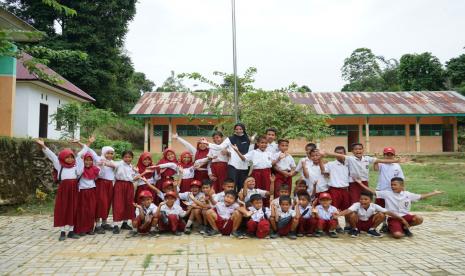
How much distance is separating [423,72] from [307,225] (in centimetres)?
2784

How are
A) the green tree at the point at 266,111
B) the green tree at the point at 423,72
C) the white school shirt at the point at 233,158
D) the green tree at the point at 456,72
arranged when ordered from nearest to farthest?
the white school shirt at the point at 233,158
the green tree at the point at 266,111
the green tree at the point at 456,72
the green tree at the point at 423,72

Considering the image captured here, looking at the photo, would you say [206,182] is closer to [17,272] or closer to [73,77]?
[17,272]

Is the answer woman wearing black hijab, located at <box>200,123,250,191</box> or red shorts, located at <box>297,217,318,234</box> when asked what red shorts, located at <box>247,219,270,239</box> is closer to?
red shorts, located at <box>297,217,318,234</box>

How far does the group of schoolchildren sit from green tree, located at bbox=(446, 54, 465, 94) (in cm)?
2533

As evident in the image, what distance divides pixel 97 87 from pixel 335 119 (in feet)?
48.9

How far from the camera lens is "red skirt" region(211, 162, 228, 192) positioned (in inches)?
245

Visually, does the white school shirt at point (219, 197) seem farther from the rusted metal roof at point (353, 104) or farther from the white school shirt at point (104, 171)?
the rusted metal roof at point (353, 104)

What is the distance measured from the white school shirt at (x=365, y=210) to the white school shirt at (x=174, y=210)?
8.45 ft

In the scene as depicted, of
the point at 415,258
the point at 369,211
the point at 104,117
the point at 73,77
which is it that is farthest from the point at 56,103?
the point at 415,258

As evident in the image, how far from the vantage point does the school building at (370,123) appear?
67.3 ft

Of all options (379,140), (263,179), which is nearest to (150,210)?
(263,179)

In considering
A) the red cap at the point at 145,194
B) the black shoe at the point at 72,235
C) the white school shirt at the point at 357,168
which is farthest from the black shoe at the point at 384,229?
the black shoe at the point at 72,235

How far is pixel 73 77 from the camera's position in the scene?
22031 millimetres

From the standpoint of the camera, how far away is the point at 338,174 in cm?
577
